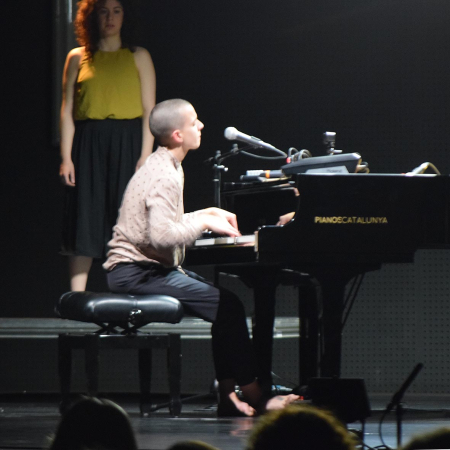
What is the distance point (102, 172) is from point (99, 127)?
231 mm

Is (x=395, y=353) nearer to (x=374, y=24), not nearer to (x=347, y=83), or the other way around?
(x=347, y=83)

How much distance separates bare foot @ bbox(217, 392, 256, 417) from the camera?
3.21m

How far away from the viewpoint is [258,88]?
190 inches

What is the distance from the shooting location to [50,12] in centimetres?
484

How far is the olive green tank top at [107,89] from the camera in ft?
14.2

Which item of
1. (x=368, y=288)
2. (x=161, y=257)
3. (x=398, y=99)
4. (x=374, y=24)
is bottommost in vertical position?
(x=368, y=288)

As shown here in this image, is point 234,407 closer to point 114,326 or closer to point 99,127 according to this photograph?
point 114,326

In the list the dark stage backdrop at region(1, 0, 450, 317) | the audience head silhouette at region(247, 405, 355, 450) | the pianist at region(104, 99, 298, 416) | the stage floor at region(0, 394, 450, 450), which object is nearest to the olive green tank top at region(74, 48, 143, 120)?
the dark stage backdrop at region(1, 0, 450, 317)

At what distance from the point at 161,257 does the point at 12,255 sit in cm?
178

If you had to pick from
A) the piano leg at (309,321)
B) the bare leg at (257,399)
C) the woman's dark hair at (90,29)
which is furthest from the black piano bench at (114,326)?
the woman's dark hair at (90,29)

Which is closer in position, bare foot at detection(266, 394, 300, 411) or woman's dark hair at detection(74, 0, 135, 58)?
bare foot at detection(266, 394, 300, 411)

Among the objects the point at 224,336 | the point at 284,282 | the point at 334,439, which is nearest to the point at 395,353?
the point at 284,282

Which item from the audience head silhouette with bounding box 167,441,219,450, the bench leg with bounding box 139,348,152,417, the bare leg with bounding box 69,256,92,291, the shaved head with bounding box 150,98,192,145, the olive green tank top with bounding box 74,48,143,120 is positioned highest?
the olive green tank top with bounding box 74,48,143,120

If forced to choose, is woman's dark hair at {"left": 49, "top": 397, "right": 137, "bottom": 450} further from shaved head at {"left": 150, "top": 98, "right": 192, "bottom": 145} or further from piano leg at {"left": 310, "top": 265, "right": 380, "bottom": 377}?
shaved head at {"left": 150, "top": 98, "right": 192, "bottom": 145}
